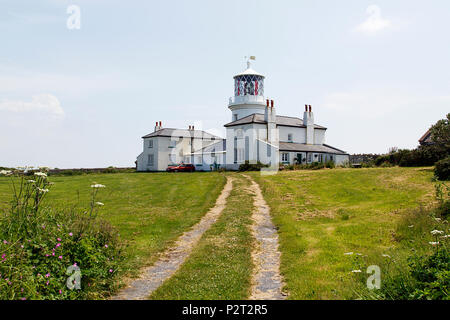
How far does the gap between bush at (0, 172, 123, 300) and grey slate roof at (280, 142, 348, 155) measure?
39.7 m

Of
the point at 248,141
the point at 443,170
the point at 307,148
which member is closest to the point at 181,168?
the point at 248,141

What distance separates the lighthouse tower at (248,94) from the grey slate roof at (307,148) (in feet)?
25.7

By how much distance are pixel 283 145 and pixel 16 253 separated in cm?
4426

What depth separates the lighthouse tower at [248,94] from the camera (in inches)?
2234

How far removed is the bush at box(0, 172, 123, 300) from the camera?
6.85m

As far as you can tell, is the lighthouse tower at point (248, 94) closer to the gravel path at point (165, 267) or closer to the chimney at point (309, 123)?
the chimney at point (309, 123)

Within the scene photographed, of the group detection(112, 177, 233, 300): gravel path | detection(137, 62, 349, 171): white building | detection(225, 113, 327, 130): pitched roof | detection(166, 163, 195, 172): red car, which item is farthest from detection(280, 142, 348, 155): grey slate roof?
detection(112, 177, 233, 300): gravel path

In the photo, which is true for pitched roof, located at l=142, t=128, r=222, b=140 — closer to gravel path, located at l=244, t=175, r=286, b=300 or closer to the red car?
the red car

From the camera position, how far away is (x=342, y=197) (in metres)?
21.8

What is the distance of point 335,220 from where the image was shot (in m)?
15.9

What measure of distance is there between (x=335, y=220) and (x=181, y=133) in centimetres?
4776

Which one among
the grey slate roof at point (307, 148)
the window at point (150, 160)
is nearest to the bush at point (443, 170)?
the grey slate roof at point (307, 148)

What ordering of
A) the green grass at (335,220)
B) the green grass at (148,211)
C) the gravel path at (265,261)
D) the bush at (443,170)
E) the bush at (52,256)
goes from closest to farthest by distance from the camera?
the bush at (52,256)
the gravel path at (265,261)
the green grass at (335,220)
the green grass at (148,211)
the bush at (443,170)

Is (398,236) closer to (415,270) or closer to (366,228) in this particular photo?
(366,228)
